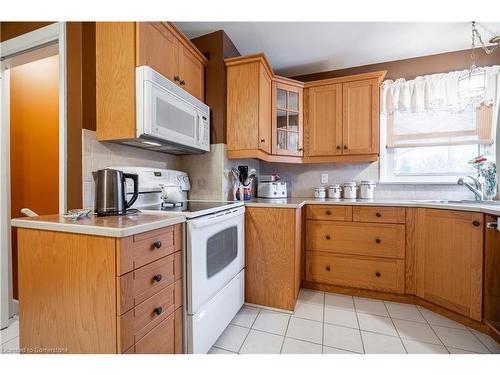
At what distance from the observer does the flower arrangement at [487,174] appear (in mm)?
1963

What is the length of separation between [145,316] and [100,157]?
0.98 m

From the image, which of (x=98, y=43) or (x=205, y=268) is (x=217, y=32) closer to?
(x=98, y=43)

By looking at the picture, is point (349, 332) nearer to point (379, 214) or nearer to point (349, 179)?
point (379, 214)

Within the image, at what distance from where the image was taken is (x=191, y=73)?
70.6 inches

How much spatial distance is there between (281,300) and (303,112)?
1916 mm

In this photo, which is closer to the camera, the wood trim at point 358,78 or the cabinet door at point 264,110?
the cabinet door at point 264,110

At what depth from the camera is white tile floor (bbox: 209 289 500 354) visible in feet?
4.48

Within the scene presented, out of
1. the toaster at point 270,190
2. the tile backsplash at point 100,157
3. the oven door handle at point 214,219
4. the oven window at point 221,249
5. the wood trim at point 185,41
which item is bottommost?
the oven window at point 221,249

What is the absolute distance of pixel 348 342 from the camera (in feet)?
4.65

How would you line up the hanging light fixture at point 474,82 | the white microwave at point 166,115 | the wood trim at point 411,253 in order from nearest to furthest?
the white microwave at point 166,115 < the hanging light fixture at point 474,82 < the wood trim at point 411,253

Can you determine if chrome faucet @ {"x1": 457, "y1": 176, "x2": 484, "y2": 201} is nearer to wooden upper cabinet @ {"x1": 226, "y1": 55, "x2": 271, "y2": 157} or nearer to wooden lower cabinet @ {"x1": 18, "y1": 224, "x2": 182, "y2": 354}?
wooden upper cabinet @ {"x1": 226, "y1": 55, "x2": 271, "y2": 157}

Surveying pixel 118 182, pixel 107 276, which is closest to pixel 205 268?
pixel 107 276

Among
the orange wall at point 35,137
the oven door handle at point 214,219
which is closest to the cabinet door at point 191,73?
the oven door handle at point 214,219

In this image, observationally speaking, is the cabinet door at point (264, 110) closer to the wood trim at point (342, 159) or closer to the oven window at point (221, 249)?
the wood trim at point (342, 159)
